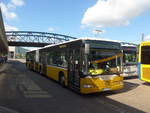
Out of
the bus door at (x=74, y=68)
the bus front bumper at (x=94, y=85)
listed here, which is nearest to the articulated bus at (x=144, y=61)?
the bus front bumper at (x=94, y=85)

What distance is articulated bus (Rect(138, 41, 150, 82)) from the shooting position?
33.0ft

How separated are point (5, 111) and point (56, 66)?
5.43m

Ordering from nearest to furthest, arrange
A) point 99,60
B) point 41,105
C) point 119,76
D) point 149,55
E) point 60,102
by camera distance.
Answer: point 41,105 < point 60,102 < point 99,60 < point 119,76 < point 149,55

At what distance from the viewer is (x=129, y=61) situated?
12.8 metres

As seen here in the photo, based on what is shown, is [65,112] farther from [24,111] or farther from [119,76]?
[119,76]

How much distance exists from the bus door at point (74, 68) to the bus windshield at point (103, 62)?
71cm

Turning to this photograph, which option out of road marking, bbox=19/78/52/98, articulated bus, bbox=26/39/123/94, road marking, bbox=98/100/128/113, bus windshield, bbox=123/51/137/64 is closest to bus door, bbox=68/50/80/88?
articulated bus, bbox=26/39/123/94

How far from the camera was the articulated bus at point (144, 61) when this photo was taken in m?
10.1

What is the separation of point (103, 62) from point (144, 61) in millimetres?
4540

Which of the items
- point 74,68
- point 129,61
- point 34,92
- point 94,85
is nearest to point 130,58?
point 129,61

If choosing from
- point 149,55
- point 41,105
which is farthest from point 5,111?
point 149,55

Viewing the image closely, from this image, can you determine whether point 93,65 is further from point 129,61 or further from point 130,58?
point 130,58

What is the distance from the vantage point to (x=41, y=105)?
6066 mm

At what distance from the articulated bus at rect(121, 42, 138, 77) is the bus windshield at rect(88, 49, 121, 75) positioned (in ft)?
16.8
